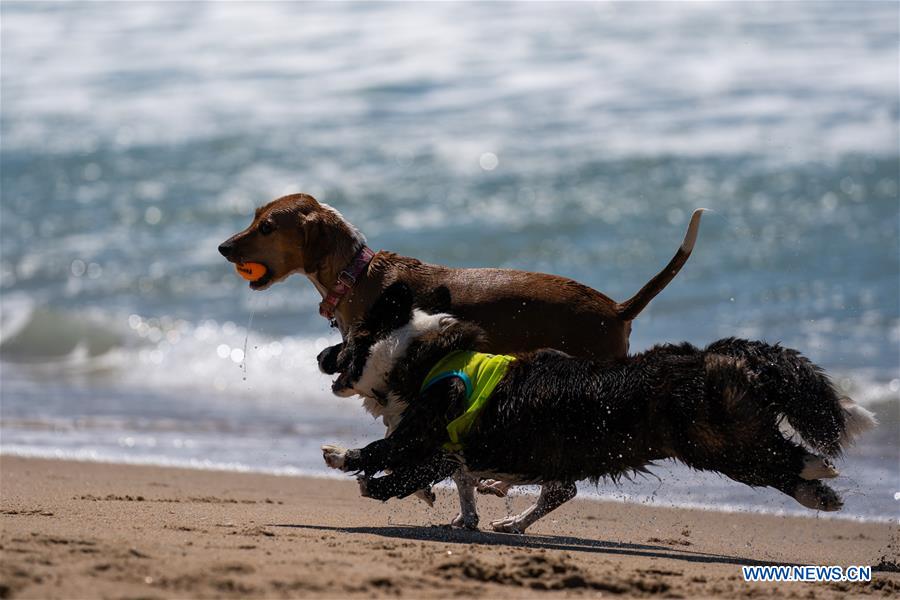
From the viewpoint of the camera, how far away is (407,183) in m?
16.8

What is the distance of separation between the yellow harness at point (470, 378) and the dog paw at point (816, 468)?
1.33m

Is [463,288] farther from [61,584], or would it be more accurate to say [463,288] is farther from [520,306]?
[61,584]

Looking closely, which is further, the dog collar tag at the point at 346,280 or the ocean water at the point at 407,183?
the ocean water at the point at 407,183

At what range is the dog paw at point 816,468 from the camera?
5.38 metres

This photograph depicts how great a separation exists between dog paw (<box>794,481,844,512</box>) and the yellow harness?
4.49 feet

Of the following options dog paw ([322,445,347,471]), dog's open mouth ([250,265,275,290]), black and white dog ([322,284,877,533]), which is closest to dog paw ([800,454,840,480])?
black and white dog ([322,284,877,533])

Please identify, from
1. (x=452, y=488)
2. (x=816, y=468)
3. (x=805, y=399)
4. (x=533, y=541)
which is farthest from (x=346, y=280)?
(x=816, y=468)

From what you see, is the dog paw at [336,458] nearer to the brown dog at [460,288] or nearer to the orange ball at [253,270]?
the brown dog at [460,288]

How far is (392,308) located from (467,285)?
0.42 meters

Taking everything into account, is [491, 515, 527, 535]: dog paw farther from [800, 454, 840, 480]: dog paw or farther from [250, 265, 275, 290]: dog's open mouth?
[250, 265, 275, 290]: dog's open mouth

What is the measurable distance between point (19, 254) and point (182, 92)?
628 cm

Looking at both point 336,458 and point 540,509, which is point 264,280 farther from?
point 540,509

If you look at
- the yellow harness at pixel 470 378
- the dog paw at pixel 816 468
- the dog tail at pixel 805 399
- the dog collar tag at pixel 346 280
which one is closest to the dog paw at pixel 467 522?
the yellow harness at pixel 470 378

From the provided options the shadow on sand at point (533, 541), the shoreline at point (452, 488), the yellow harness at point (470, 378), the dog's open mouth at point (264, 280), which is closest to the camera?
the shadow on sand at point (533, 541)
